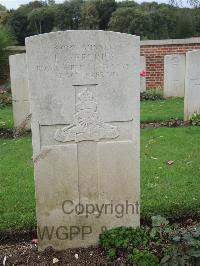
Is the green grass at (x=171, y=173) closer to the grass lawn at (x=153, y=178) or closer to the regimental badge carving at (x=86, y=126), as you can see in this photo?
the grass lawn at (x=153, y=178)

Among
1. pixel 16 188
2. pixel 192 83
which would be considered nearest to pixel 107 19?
pixel 192 83

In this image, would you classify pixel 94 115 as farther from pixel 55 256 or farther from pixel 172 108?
pixel 172 108

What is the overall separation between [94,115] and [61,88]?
33 centimetres

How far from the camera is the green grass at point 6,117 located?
8.64m

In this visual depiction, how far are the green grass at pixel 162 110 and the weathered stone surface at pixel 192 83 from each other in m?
0.57

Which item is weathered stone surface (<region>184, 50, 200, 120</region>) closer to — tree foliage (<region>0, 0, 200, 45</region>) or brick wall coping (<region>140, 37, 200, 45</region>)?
brick wall coping (<region>140, 37, 200, 45</region>)

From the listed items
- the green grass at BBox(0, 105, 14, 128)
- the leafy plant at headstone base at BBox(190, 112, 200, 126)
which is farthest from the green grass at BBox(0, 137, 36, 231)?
the leafy plant at headstone base at BBox(190, 112, 200, 126)

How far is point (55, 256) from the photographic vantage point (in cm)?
321

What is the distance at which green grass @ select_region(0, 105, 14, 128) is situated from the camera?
8.64 m

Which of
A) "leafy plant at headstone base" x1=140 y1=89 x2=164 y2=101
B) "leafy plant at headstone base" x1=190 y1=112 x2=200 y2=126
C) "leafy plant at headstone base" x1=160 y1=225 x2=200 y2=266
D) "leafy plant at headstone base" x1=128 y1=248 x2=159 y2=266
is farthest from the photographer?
"leafy plant at headstone base" x1=140 y1=89 x2=164 y2=101

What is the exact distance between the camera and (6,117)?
9.80 meters

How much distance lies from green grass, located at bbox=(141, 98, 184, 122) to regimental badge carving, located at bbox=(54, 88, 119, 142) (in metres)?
5.64

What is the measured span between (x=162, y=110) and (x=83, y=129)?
23.5ft

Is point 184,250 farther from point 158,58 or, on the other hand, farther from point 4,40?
point 4,40
